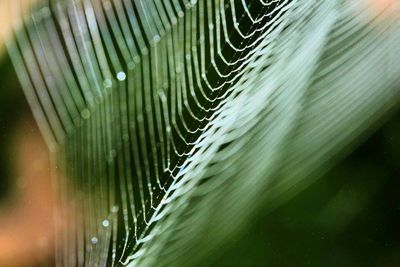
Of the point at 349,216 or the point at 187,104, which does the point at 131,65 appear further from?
the point at 349,216

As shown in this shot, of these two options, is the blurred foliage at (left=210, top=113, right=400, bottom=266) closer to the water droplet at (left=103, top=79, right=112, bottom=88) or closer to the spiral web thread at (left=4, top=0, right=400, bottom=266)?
the spiral web thread at (left=4, top=0, right=400, bottom=266)

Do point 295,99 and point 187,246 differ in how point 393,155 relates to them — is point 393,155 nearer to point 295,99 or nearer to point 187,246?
point 295,99

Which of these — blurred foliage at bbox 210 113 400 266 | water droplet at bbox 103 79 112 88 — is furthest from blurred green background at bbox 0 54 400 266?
water droplet at bbox 103 79 112 88

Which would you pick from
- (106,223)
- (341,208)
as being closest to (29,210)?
(106,223)

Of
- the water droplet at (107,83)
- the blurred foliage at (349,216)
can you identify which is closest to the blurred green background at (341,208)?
the blurred foliage at (349,216)

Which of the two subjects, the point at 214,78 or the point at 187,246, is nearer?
the point at 187,246

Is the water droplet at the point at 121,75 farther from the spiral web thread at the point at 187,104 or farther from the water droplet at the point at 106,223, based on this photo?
the water droplet at the point at 106,223

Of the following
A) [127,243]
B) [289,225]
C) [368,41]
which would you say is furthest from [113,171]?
[368,41]
